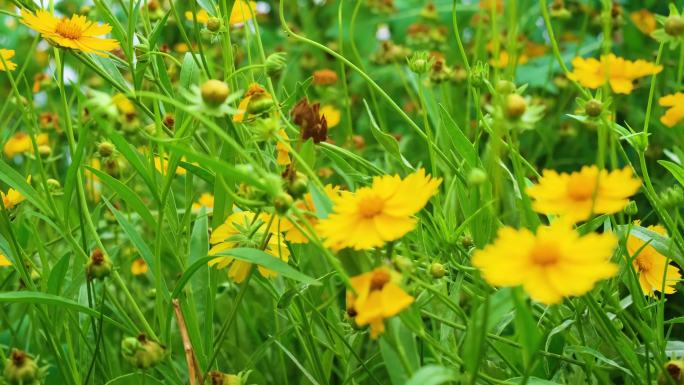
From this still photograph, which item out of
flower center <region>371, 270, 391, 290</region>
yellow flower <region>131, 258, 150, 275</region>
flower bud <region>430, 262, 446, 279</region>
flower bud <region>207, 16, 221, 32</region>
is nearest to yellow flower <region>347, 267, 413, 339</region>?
flower center <region>371, 270, 391, 290</region>

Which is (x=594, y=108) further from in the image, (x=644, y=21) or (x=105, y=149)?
(x=644, y=21)

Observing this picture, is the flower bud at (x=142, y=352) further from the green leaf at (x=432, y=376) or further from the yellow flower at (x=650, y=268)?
the yellow flower at (x=650, y=268)

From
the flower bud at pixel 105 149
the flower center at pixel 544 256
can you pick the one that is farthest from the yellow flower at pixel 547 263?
the flower bud at pixel 105 149

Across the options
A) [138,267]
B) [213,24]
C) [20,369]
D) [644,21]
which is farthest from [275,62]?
[644,21]

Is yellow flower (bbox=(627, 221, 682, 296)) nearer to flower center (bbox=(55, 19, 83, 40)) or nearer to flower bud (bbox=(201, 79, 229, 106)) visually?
flower bud (bbox=(201, 79, 229, 106))

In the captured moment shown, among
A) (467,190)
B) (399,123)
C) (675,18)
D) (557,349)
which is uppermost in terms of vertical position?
(675,18)

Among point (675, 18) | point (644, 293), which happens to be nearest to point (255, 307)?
point (644, 293)

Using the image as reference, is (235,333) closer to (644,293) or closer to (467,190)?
(467,190)
